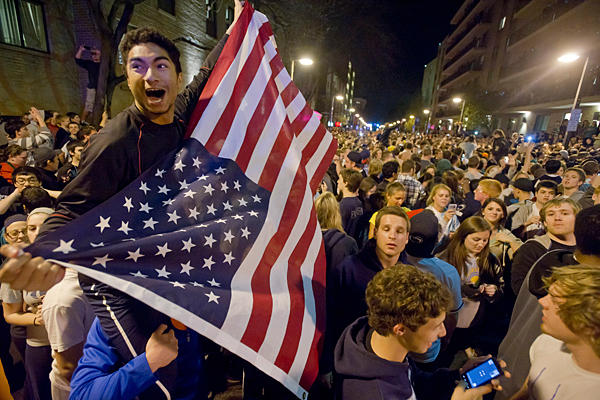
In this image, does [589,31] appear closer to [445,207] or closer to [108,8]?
[445,207]

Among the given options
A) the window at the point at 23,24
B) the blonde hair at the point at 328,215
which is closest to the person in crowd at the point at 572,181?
the blonde hair at the point at 328,215

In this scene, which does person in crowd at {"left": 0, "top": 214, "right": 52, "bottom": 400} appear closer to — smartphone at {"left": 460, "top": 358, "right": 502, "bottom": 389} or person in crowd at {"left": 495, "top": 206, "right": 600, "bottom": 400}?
smartphone at {"left": 460, "top": 358, "right": 502, "bottom": 389}

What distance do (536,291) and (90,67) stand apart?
14871 millimetres

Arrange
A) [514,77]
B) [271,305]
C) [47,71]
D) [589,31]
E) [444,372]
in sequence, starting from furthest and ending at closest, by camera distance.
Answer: [514,77] < [589,31] < [47,71] < [444,372] < [271,305]

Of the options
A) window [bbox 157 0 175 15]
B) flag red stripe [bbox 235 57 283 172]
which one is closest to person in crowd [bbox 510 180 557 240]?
flag red stripe [bbox 235 57 283 172]

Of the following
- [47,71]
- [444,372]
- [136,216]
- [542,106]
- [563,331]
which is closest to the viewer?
[136,216]

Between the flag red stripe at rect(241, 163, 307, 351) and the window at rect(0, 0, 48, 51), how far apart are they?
12.8 m

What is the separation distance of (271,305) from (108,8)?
49.4ft

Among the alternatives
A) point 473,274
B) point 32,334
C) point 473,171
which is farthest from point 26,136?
point 473,171

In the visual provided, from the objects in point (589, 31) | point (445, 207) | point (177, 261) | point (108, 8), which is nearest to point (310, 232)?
point (177, 261)

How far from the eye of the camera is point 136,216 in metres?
1.61

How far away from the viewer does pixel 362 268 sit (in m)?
3.06

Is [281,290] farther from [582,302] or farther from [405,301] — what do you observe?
[582,302]

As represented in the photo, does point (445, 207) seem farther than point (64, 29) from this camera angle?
No
